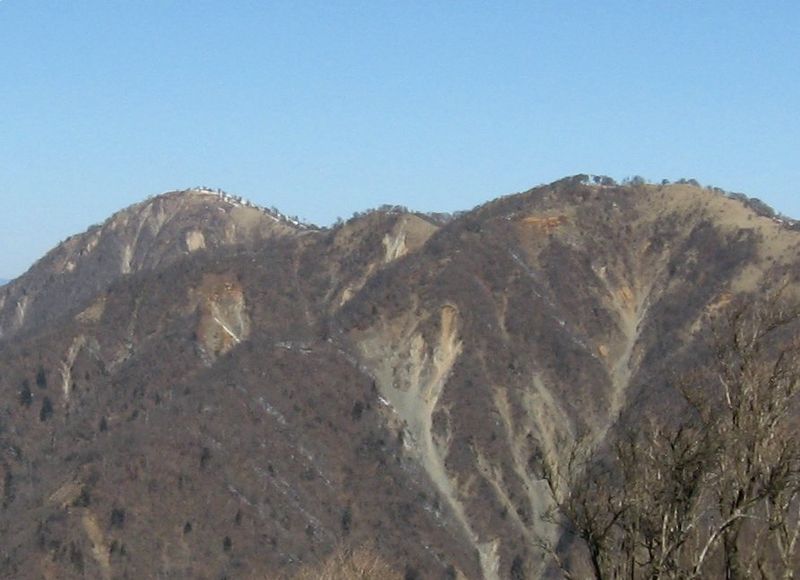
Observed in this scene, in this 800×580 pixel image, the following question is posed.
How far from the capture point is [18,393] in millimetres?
148375

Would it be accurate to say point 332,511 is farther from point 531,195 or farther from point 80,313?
point 80,313

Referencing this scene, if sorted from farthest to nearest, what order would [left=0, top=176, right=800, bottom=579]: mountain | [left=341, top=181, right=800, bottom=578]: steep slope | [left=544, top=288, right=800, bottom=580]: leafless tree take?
[left=341, top=181, right=800, bottom=578]: steep slope < [left=0, top=176, right=800, bottom=579]: mountain < [left=544, top=288, right=800, bottom=580]: leafless tree

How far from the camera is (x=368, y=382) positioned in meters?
122

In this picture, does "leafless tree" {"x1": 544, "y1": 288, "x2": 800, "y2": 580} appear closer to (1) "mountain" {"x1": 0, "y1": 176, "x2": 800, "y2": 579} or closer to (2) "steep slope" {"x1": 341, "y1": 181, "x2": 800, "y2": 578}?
(1) "mountain" {"x1": 0, "y1": 176, "x2": 800, "y2": 579}

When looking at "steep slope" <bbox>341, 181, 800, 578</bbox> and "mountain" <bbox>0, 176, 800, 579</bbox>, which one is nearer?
"mountain" <bbox>0, 176, 800, 579</bbox>

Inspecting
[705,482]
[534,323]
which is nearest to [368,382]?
[534,323]

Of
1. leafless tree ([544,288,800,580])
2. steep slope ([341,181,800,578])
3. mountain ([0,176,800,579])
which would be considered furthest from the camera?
steep slope ([341,181,800,578])

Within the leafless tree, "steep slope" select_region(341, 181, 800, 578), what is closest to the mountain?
"steep slope" select_region(341, 181, 800, 578)

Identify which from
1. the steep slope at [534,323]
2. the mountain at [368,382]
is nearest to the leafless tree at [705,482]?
the mountain at [368,382]

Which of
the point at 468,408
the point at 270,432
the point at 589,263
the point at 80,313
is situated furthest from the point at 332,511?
the point at 80,313

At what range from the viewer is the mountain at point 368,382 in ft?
330

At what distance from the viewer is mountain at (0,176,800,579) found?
101 metres

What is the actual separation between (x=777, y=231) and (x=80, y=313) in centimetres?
9126

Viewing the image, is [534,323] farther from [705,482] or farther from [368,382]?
[705,482]
